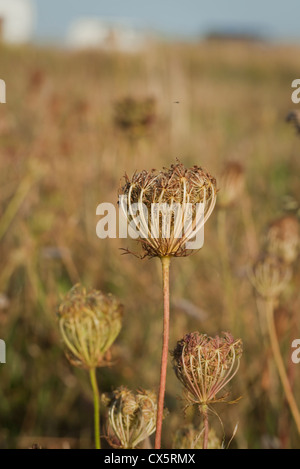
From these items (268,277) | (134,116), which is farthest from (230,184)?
(134,116)

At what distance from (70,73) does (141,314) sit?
891 centimetres

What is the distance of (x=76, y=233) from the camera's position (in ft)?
11.8

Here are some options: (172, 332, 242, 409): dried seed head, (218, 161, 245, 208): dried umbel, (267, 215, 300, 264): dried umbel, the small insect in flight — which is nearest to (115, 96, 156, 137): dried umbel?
(218, 161, 245, 208): dried umbel

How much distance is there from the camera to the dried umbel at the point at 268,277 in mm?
1731

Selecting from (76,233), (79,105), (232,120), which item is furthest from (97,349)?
(232,120)

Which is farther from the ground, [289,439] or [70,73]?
[70,73]

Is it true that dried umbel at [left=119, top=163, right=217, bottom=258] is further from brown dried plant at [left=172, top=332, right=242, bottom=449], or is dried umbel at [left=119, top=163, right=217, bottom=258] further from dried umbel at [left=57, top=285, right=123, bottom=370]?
dried umbel at [left=57, top=285, right=123, bottom=370]

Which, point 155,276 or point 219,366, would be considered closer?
point 219,366

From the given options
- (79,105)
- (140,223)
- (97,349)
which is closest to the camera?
(140,223)

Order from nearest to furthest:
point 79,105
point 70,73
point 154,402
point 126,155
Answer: point 154,402, point 126,155, point 79,105, point 70,73

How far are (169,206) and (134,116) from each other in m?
2.55

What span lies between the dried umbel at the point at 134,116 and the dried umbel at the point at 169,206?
2.51 m
